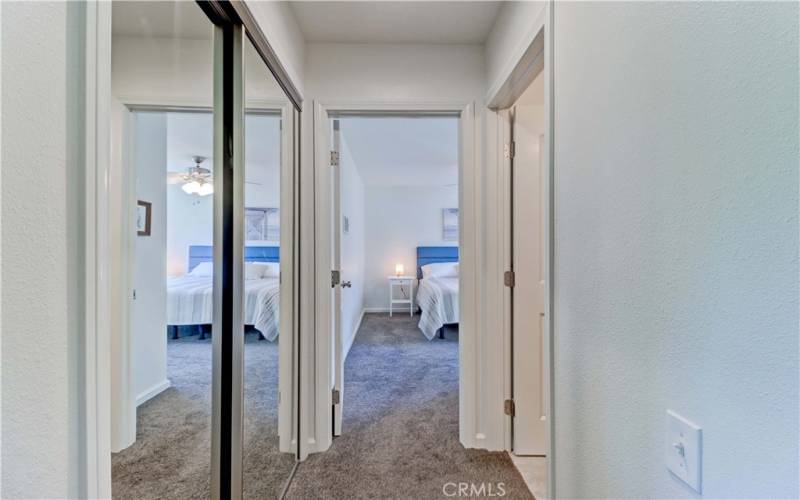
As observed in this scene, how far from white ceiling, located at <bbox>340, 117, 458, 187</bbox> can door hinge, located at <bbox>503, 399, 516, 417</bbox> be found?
1.87 m

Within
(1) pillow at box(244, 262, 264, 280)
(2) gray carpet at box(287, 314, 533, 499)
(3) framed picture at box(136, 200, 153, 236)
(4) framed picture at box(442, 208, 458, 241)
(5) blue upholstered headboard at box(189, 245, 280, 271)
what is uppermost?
(4) framed picture at box(442, 208, 458, 241)

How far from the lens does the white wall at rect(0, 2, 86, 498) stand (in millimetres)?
475

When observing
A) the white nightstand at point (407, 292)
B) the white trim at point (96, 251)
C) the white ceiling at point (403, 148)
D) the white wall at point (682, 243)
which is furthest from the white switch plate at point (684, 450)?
the white nightstand at point (407, 292)

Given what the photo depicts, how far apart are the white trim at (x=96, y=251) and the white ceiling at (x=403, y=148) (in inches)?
79.2

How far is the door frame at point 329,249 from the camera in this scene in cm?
196

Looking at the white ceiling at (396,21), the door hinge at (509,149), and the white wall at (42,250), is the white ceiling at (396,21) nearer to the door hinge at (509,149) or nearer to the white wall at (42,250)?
the door hinge at (509,149)

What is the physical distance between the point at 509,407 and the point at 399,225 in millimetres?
4701

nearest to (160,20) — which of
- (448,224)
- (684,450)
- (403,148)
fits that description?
(684,450)

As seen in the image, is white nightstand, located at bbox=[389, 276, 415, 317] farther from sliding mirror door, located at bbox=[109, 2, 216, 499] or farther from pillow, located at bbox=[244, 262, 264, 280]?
sliding mirror door, located at bbox=[109, 2, 216, 499]

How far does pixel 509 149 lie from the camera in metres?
1.93

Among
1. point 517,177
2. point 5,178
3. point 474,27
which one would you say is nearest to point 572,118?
Result: point 517,177

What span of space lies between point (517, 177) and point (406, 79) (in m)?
0.86

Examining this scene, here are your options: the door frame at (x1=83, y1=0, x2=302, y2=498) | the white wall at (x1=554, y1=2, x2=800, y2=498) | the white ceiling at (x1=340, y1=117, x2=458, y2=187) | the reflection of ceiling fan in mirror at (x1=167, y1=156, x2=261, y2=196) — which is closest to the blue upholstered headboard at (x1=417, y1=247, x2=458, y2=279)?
the white ceiling at (x1=340, y1=117, x2=458, y2=187)

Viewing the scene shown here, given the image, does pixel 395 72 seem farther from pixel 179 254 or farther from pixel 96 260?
pixel 96 260
